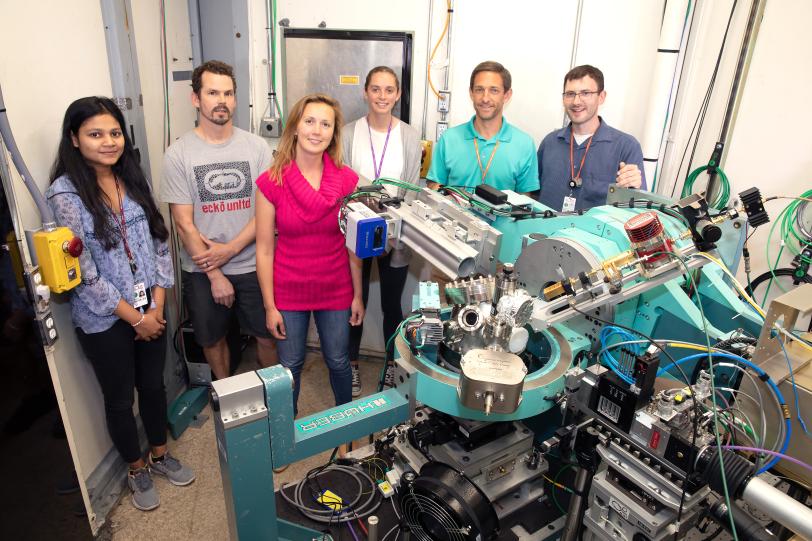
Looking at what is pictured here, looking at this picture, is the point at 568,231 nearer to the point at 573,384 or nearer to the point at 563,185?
the point at 573,384

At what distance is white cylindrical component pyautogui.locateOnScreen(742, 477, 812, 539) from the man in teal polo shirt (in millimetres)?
1908

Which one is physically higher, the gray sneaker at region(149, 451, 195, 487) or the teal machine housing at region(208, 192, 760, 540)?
the teal machine housing at region(208, 192, 760, 540)

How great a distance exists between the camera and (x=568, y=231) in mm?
1604

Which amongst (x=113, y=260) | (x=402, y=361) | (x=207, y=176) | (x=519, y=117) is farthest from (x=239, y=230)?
(x=519, y=117)

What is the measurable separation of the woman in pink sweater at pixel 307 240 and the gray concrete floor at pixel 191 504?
0.61 m

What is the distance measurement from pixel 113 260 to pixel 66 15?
927 mm

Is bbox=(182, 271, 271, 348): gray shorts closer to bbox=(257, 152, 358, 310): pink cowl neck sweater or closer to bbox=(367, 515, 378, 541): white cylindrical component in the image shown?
bbox=(257, 152, 358, 310): pink cowl neck sweater

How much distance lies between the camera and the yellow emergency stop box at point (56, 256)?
166 cm

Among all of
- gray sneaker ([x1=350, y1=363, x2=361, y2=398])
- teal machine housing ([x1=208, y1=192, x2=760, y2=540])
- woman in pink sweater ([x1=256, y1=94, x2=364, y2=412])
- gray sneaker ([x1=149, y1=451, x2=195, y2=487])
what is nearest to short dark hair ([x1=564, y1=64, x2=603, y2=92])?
teal machine housing ([x1=208, y1=192, x2=760, y2=540])

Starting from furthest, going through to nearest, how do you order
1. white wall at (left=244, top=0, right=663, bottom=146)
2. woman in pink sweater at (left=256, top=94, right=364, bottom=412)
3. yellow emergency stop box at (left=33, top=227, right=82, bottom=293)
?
white wall at (left=244, top=0, right=663, bottom=146), woman in pink sweater at (left=256, top=94, right=364, bottom=412), yellow emergency stop box at (left=33, top=227, right=82, bottom=293)

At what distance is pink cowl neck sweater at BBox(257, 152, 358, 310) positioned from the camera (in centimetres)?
212

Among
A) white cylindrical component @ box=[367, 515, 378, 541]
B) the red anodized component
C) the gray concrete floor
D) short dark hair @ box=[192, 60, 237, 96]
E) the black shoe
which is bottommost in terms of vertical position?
the gray concrete floor

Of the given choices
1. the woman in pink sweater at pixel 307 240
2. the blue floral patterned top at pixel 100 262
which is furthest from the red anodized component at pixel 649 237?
the blue floral patterned top at pixel 100 262

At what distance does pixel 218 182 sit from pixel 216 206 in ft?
0.35
